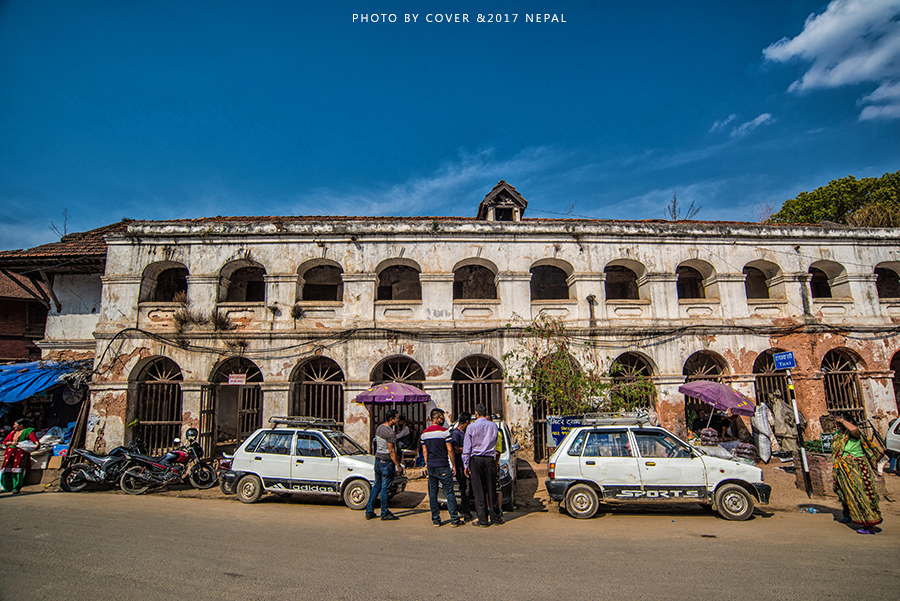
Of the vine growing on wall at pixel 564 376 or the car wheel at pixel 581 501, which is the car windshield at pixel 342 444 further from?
the vine growing on wall at pixel 564 376

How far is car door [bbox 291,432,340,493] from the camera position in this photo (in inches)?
367

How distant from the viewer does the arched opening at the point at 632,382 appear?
11.9 m

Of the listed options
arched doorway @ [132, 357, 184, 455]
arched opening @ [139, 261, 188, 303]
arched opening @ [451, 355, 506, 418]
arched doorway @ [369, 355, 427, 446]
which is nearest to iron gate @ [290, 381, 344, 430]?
arched doorway @ [369, 355, 427, 446]

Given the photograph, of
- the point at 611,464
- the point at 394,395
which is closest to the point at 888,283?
the point at 611,464

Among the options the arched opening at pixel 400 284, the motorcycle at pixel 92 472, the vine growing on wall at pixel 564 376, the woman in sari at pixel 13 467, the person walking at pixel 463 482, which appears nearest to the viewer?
the person walking at pixel 463 482

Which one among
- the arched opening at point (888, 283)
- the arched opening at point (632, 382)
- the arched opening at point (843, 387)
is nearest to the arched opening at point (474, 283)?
the arched opening at point (632, 382)

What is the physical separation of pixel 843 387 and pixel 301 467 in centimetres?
1670

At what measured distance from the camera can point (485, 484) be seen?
7926 millimetres

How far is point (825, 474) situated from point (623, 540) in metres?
6.04

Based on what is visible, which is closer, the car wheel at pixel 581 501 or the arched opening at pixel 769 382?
the car wheel at pixel 581 501

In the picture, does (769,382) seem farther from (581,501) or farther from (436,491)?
(436,491)

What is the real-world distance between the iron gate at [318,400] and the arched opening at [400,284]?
358cm

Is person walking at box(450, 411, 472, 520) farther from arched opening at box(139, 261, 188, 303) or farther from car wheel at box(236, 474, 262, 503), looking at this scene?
arched opening at box(139, 261, 188, 303)

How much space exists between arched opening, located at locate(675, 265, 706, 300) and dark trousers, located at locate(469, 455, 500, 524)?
1172 centimetres
